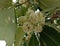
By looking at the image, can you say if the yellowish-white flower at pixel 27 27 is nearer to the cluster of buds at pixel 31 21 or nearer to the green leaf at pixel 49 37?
the cluster of buds at pixel 31 21

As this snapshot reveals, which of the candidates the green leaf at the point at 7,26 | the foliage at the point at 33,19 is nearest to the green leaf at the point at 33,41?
the foliage at the point at 33,19

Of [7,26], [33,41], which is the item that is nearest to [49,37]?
[33,41]

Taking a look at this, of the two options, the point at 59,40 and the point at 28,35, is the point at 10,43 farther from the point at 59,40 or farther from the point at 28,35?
the point at 59,40

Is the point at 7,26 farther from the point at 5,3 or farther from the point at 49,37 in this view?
the point at 49,37

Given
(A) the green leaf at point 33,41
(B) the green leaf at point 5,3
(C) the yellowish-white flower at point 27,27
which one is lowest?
(A) the green leaf at point 33,41

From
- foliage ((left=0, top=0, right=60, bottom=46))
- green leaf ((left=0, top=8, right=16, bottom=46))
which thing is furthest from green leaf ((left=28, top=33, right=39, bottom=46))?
green leaf ((left=0, top=8, right=16, bottom=46))

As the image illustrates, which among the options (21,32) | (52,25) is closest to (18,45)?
(21,32)

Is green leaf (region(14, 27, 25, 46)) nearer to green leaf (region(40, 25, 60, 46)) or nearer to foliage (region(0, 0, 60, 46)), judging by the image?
foliage (region(0, 0, 60, 46))
